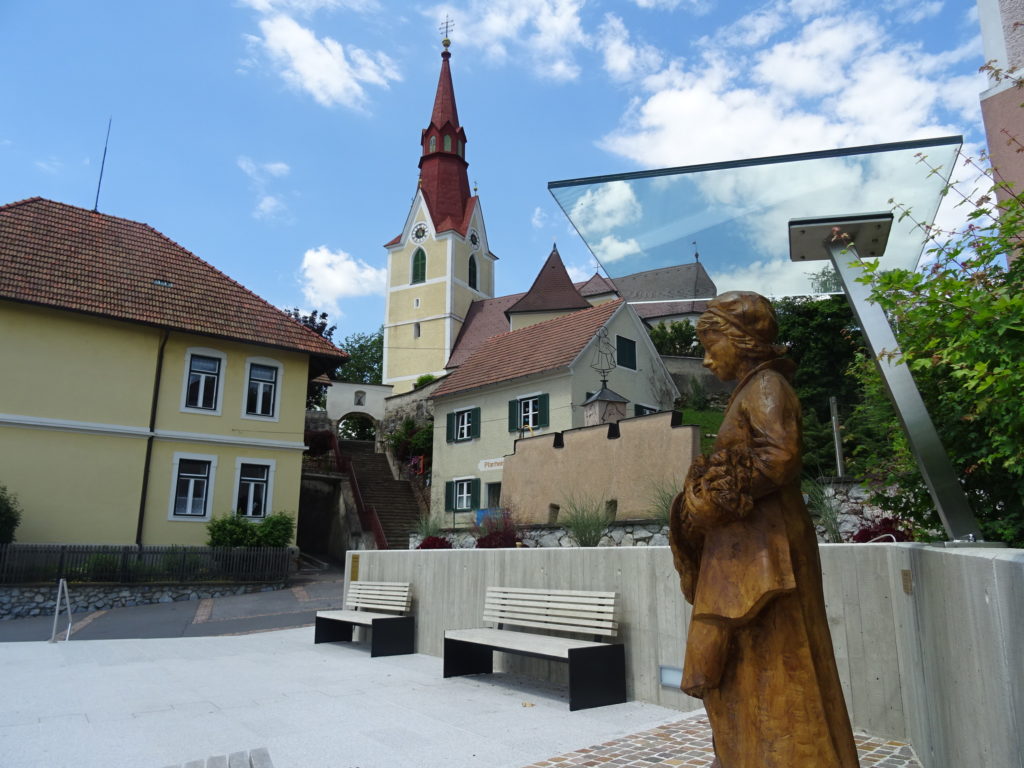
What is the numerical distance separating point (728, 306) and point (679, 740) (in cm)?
341

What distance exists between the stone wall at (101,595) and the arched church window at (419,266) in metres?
31.6

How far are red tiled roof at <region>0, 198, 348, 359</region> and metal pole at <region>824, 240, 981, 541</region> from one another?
20229mm

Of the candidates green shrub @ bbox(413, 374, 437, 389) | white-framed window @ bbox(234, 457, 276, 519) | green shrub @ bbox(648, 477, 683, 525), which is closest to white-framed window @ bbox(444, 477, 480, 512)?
white-framed window @ bbox(234, 457, 276, 519)

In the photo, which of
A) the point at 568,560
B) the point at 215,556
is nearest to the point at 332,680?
the point at 568,560

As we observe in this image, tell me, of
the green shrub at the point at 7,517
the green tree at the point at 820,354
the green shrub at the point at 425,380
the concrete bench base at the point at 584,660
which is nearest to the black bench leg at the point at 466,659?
the concrete bench base at the point at 584,660

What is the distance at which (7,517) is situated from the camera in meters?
16.5

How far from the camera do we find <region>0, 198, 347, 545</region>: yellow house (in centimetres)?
1852

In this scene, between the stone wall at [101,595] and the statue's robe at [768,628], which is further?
the stone wall at [101,595]

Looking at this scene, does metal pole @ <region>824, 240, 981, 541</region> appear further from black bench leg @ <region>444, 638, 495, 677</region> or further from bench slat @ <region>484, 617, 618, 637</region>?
black bench leg @ <region>444, 638, 495, 677</region>

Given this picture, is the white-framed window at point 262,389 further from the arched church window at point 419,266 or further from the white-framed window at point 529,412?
the arched church window at point 419,266

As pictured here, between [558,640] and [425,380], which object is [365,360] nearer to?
[425,380]

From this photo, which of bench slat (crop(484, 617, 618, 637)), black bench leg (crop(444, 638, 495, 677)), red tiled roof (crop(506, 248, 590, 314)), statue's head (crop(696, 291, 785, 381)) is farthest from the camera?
red tiled roof (crop(506, 248, 590, 314))

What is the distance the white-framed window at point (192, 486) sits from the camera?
20156 millimetres

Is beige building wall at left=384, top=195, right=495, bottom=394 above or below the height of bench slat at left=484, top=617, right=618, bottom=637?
above
